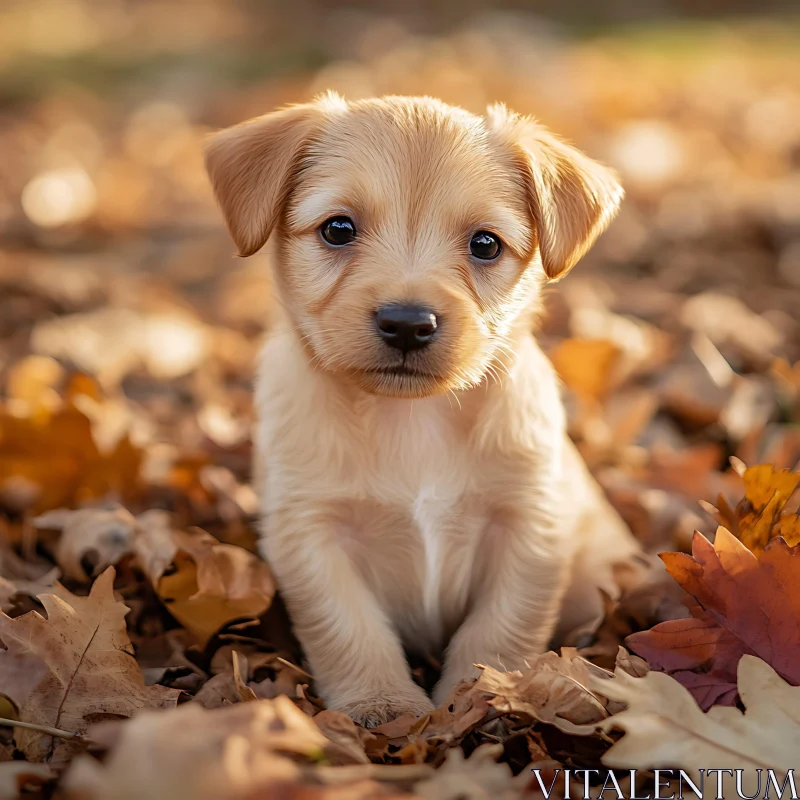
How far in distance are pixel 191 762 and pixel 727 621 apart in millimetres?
1473

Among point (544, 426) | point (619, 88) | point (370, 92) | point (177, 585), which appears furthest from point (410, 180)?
point (619, 88)

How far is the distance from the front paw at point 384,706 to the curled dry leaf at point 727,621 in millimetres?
630

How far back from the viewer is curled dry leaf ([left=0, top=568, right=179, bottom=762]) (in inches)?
91.0

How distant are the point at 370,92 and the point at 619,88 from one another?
3.55m

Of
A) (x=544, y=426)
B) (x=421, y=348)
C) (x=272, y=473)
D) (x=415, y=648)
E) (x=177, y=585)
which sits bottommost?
(x=415, y=648)

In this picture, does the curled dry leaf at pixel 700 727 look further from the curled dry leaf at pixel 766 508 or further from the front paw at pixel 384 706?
the front paw at pixel 384 706

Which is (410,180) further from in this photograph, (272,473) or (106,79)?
(106,79)

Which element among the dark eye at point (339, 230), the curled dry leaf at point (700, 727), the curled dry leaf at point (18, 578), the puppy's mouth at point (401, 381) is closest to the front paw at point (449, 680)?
the curled dry leaf at point (700, 727)

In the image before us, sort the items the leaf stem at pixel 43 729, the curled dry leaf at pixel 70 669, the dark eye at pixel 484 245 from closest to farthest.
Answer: the leaf stem at pixel 43 729
the curled dry leaf at pixel 70 669
the dark eye at pixel 484 245

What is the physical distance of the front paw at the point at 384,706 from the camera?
105 inches

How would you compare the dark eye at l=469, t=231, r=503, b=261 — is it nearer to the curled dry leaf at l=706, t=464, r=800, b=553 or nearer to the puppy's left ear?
the puppy's left ear

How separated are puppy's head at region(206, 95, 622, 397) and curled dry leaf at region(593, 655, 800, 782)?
3.42 ft

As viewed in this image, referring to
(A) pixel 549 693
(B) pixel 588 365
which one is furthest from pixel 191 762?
(B) pixel 588 365

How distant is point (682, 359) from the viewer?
488 centimetres
